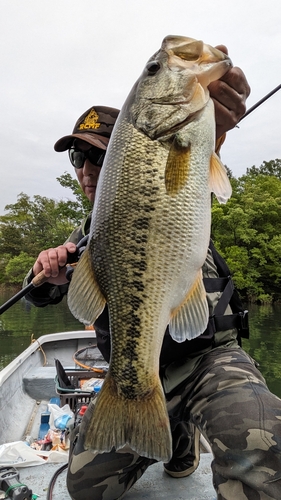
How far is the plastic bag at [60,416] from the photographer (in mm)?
4008

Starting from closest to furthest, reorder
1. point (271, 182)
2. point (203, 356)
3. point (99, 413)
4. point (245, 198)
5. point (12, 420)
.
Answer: point (99, 413) < point (203, 356) < point (12, 420) < point (245, 198) < point (271, 182)

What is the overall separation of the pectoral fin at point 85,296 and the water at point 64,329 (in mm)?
9110

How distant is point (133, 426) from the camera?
5.86ft

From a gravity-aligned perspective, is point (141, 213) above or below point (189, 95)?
below

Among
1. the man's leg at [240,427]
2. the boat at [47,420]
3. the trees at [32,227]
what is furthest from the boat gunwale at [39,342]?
the trees at [32,227]

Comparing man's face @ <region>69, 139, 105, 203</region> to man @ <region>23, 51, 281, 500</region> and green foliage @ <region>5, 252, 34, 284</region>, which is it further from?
green foliage @ <region>5, 252, 34, 284</region>

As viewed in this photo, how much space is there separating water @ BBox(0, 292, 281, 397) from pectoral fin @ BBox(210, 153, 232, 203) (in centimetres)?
922

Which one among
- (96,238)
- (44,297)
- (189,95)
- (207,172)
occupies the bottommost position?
(44,297)

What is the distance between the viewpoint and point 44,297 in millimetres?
3051

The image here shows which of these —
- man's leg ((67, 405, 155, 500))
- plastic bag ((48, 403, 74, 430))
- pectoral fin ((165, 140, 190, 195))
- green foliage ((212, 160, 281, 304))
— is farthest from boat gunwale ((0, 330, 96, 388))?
green foliage ((212, 160, 281, 304))

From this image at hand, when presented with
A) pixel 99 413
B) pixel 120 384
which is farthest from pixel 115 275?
pixel 99 413

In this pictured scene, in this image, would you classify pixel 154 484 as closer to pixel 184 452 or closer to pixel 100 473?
pixel 184 452

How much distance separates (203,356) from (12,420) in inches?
119

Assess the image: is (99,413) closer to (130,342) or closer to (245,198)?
(130,342)
